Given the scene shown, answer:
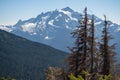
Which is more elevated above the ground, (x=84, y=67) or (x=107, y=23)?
(x=107, y=23)

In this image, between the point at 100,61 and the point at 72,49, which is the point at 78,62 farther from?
the point at 100,61

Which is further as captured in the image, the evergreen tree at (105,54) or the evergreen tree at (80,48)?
the evergreen tree at (105,54)

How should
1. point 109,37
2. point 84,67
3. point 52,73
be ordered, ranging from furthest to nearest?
point 109,37 → point 52,73 → point 84,67

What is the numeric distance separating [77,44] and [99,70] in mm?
5131

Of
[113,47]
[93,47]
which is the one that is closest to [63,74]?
[93,47]

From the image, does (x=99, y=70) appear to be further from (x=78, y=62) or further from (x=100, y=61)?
(x=78, y=62)

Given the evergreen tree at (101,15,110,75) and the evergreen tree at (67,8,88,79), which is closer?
the evergreen tree at (67,8,88,79)

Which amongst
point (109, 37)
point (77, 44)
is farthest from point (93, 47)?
point (109, 37)

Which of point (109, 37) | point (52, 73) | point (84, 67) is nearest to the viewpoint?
point (84, 67)

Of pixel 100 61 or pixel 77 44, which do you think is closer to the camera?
pixel 77 44

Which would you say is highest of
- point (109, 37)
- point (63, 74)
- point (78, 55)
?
point (109, 37)

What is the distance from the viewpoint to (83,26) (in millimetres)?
27297

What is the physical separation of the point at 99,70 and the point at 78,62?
4.52 meters

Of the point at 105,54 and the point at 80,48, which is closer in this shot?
the point at 80,48
